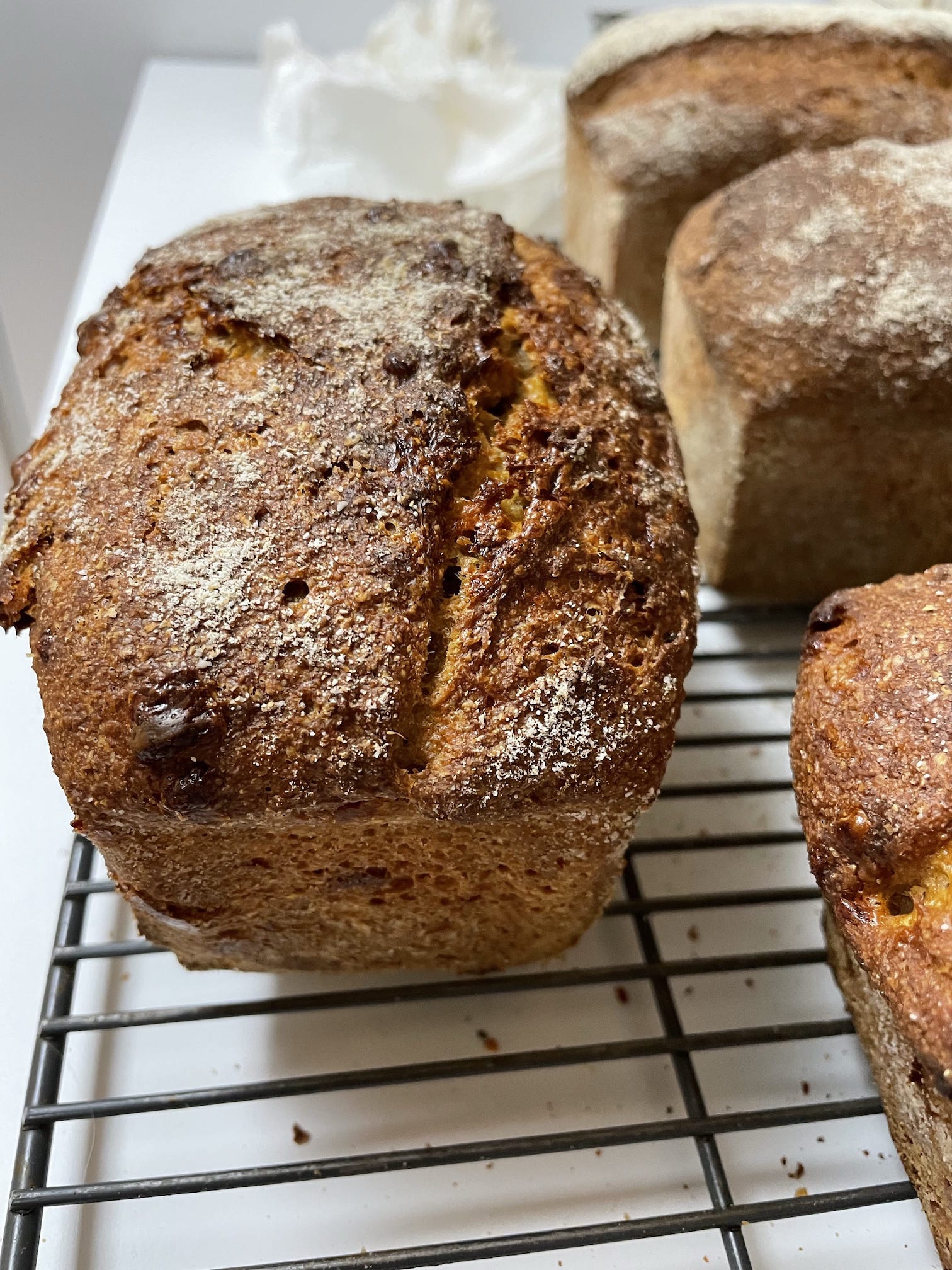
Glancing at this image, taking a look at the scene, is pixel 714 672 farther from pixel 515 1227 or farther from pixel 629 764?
pixel 515 1227

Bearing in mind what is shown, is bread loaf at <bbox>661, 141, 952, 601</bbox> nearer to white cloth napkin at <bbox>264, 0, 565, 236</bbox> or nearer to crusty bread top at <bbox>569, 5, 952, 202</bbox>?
crusty bread top at <bbox>569, 5, 952, 202</bbox>

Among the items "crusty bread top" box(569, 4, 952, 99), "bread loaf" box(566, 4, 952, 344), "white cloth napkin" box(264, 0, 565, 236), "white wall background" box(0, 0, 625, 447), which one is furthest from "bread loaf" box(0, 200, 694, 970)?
"white wall background" box(0, 0, 625, 447)

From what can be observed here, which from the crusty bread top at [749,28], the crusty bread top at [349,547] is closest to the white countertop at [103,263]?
the crusty bread top at [349,547]

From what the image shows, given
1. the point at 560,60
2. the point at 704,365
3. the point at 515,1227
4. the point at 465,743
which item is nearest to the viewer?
the point at 465,743

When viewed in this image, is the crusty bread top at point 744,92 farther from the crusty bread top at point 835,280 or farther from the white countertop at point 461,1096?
the white countertop at point 461,1096

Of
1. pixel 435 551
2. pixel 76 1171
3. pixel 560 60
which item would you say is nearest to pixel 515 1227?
pixel 76 1171

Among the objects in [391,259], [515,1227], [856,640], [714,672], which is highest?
[391,259]
